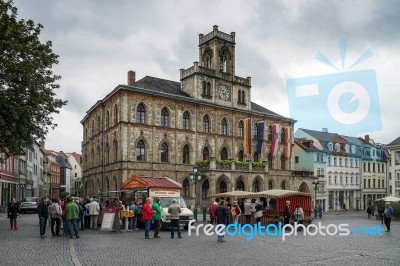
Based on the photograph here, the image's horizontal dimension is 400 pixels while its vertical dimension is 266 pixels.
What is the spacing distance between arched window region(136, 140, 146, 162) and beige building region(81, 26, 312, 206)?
0.09 m

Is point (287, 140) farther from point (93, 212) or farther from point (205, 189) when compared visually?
point (93, 212)

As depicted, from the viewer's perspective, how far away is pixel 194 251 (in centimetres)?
1456

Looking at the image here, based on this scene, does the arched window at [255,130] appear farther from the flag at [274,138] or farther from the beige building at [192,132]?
the flag at [274,138]

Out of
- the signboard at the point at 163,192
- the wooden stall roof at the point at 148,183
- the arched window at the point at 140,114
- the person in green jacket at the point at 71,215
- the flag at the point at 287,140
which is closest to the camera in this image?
the person in green jacket at the point at 71,215

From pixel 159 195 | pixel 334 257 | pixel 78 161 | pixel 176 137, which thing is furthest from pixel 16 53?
pixel 78 161

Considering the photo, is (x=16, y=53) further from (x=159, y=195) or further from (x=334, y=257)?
(x=334, y=257)

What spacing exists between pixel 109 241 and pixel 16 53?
1233cm

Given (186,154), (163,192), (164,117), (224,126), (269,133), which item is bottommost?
(163,192)

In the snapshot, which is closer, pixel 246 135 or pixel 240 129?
pixel 246 135

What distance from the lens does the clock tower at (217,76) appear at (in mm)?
48500

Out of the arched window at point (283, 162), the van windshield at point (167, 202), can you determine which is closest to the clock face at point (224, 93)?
the arched window at point (283, 162)

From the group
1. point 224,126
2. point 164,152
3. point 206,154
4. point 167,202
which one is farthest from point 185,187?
point 167,202

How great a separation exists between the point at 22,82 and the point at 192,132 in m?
24.9

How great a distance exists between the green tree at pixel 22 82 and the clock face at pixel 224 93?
2592cm
